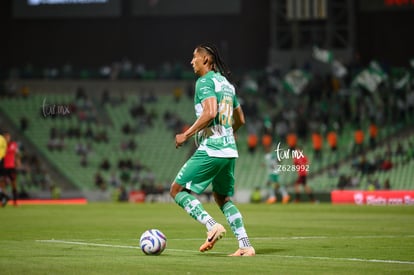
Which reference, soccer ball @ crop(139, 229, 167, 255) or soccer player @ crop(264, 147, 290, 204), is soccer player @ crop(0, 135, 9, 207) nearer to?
soccer player @ crop(264, 147, 290, 204)

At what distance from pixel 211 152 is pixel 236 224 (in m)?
1.15

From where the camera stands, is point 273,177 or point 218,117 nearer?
point 218,117

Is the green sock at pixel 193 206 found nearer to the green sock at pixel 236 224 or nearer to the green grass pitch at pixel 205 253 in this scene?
the green sock at pixel 236 224

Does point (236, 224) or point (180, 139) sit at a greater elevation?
point (180, 139)

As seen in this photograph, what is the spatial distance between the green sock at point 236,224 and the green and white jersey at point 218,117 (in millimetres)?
831

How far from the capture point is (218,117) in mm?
13055

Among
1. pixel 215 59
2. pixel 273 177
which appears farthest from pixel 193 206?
pixel 273 177

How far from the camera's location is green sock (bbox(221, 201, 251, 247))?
12945 millimetres

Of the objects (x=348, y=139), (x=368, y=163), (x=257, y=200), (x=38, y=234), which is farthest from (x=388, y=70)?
(x=38, y=234)

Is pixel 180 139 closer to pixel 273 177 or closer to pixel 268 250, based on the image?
pixel 268 250

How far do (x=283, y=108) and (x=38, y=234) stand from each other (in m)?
39.1

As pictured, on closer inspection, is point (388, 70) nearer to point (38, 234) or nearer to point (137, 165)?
point (137, 165)

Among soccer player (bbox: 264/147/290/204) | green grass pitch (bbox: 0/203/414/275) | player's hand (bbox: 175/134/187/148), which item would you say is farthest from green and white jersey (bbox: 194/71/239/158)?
soccer player (bbox: 264/147/290/204)

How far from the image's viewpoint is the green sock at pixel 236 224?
12945 millimetres
